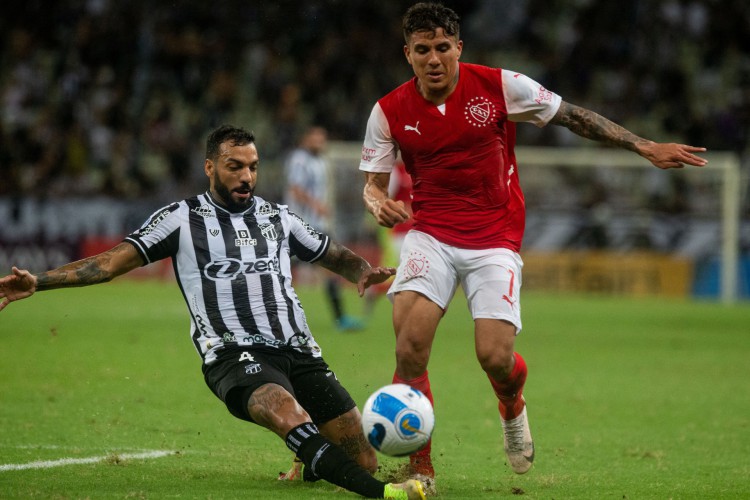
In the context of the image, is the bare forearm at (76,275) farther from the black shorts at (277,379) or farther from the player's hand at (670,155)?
the player's hand at (670,155)

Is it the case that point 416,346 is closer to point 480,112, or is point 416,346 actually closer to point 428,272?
point 428,272

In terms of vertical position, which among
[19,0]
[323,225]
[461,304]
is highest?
[19,0]

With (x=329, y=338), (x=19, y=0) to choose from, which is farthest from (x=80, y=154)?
(x=329, y=338)

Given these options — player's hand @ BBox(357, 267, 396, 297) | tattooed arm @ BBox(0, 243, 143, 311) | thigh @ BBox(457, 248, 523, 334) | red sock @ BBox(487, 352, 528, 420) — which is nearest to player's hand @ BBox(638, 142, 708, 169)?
thigh @ BBox(457, 248, 523, 334)

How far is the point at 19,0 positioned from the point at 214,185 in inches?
817

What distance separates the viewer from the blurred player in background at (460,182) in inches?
231

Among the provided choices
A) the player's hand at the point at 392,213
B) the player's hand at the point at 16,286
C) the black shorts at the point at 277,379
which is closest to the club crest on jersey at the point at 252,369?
the black shorts at the point at 277,379

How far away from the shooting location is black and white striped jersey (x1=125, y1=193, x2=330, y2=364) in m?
5.86

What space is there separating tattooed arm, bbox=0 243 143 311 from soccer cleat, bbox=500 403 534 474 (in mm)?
2109

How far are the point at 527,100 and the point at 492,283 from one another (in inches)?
37.7

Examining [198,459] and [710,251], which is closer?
[198,459]

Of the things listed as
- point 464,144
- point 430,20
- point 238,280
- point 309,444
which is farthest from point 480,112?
point 309,444

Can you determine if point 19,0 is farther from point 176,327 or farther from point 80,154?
point 176,327

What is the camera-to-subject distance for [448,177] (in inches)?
238
